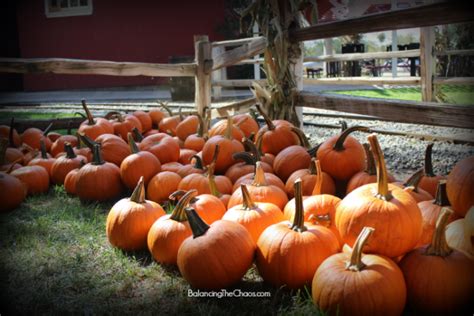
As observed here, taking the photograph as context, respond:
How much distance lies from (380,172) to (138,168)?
180 cm

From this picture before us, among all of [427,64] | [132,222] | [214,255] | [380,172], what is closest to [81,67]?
[132,222]

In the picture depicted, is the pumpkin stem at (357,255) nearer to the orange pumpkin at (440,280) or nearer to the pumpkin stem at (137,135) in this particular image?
the orange pumpkin at (440,280)

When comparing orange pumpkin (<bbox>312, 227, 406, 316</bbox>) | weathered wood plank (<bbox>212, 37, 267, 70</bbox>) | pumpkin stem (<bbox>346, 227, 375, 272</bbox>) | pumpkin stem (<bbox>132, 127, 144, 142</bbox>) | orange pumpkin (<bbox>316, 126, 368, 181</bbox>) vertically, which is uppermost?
weathered wood plank (<bbox>212, 37, 267, 70</bbox>)

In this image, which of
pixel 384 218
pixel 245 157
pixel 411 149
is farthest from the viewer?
pixel 411 149

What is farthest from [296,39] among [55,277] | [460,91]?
[460,91]

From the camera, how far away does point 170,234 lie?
213 centimetres

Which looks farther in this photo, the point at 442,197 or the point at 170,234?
the point at 170,234

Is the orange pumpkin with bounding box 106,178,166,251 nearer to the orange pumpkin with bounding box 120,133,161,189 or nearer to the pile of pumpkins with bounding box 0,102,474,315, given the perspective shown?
the pile of pumpkins with bounding box 0,102,474,315

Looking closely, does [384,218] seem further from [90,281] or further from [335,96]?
[335,96]

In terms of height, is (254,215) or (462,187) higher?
(462,187)

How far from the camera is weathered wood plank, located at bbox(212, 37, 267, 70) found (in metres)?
4.70

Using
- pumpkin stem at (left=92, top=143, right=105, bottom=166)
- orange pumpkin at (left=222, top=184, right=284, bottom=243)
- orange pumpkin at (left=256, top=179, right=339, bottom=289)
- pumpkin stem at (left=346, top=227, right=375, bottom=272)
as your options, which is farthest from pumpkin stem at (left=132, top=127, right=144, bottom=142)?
pumpkin stem at (left=346, top=227, right=375, bottom=272)

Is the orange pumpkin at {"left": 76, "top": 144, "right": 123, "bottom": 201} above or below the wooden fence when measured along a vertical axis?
below

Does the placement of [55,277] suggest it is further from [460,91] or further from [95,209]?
[460,91]
